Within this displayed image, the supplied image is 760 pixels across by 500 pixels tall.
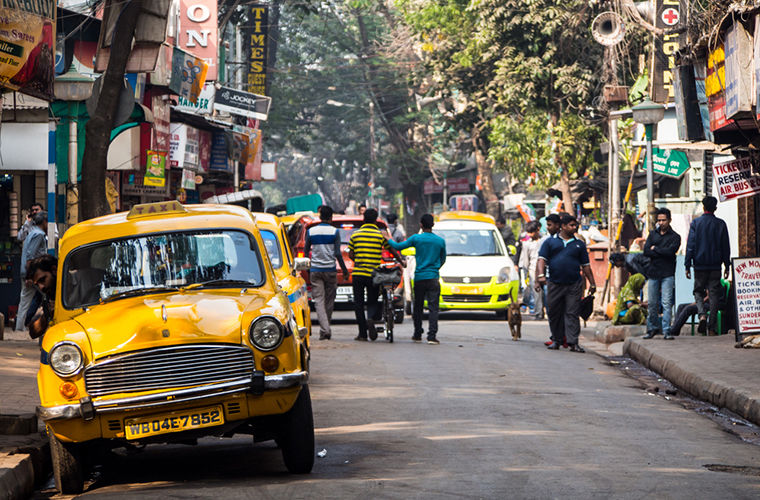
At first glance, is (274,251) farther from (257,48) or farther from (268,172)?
(268,172)

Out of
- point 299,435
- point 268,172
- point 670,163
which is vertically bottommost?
point 299,435

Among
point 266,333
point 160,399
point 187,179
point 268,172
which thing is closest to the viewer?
point 160,399

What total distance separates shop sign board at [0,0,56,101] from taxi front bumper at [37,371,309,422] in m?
4.19

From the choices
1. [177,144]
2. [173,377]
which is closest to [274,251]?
[173,377]

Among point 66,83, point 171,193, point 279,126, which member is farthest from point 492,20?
point 279,126

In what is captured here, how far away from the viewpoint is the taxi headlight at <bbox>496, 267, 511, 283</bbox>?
23844 mm

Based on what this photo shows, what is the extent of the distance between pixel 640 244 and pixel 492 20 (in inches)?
492

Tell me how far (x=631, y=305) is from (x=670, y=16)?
5.87 m

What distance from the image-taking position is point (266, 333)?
7512mm

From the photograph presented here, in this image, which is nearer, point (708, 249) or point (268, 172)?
point (708, 249)

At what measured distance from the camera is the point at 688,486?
23.9ft

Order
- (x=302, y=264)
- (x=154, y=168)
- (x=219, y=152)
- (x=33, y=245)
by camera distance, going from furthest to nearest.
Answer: (x=219, y=152), (x=154, y=168), (x=33, y=245), (x=302, y=264)

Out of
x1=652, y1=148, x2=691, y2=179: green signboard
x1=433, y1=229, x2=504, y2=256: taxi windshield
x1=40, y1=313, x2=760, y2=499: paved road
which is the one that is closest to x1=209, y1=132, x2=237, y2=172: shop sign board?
x1=433, y1=229, x2=504, y2=256: taxi windshield

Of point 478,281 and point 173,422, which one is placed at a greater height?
point 478,281
